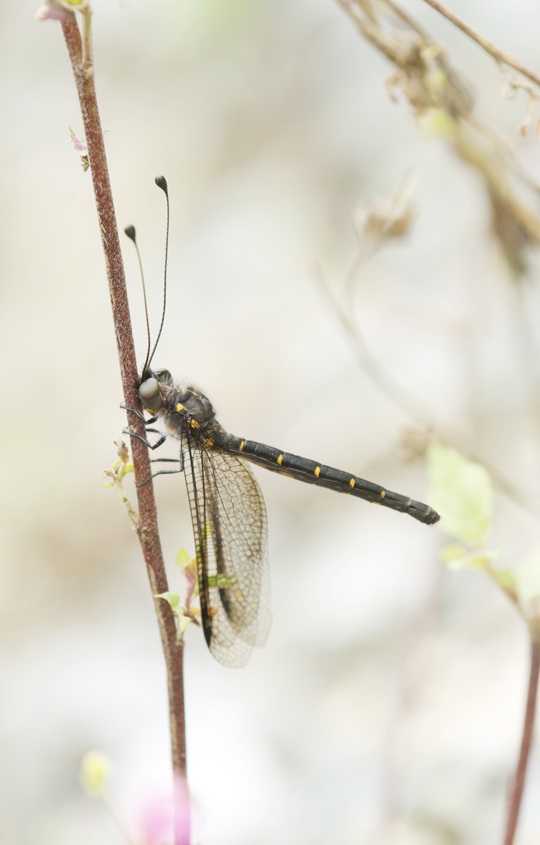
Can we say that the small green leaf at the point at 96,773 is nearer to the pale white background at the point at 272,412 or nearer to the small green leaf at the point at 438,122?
the pale white background at the point at 272,412

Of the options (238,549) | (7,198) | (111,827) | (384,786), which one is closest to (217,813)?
(111,827)

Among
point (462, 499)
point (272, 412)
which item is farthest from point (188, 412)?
point (272, 412)

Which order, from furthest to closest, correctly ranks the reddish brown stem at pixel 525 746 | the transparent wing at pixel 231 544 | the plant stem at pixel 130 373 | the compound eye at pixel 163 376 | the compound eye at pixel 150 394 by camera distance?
the compound eye at pixel 163 376 → the transparent wing at pixel 231 544 → the compound eye at pixel 150 394 → the reddish brown stem at pixel 525 746 → the plant stem at pixel 130 373

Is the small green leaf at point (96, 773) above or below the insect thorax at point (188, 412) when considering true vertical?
below

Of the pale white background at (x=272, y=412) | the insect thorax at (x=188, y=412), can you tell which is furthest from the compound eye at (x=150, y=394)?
the pale white background at (x=272, y=412)

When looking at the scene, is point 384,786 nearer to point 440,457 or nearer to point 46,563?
point 440,457

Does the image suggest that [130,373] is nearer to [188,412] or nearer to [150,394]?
[150,394]

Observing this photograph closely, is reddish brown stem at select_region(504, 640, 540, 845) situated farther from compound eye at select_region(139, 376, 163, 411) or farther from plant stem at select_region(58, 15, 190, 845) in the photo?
compound eye at select_region(139, 376, 163, 411)

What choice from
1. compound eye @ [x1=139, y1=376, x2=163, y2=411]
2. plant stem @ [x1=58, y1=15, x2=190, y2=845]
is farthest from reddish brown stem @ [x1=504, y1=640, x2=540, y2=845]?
compound eye @ [x1=139, y1=376, x2=163, y2=411]

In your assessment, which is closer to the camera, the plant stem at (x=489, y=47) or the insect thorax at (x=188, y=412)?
the plant stem at (x=489, y=47)
